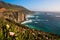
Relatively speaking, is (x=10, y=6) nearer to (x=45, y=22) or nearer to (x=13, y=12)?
(x=13, y=12)

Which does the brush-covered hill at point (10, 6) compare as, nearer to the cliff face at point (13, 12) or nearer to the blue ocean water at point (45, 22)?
the cliff face at point (13, 12)

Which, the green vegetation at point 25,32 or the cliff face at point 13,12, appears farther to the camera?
the cliff face at point 13,12

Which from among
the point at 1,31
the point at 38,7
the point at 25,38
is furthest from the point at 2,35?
the point at 38,7

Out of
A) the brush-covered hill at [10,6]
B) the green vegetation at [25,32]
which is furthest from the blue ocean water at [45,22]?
the brush-covered hill at [10,6]

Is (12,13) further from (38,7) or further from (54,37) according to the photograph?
(54,37)

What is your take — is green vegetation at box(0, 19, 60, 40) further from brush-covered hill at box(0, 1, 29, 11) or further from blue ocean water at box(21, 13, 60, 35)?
brush-covered hill at box(0, 1, 29, 11)
